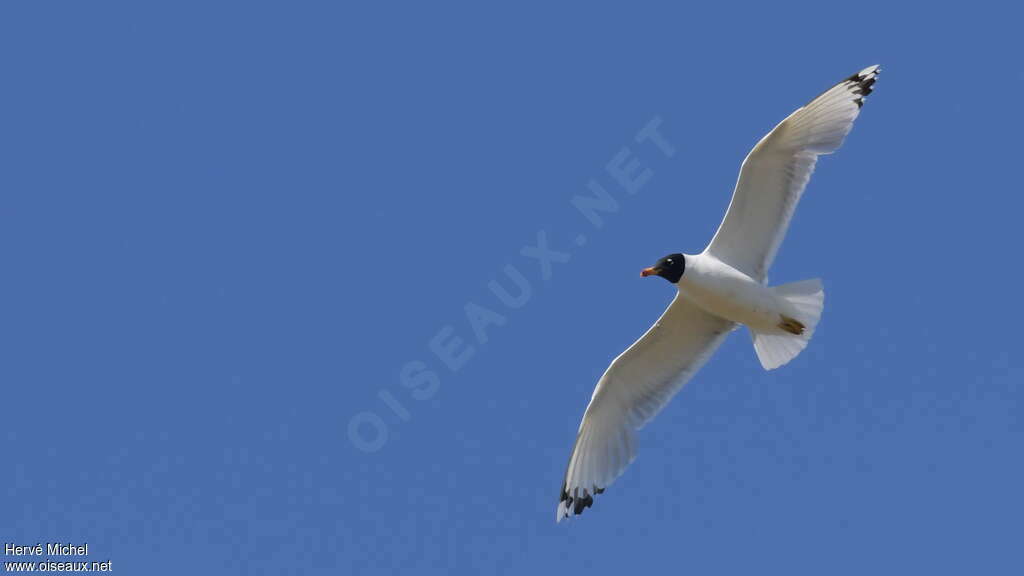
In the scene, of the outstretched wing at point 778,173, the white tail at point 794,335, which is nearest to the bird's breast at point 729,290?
the white tail at point 794,335

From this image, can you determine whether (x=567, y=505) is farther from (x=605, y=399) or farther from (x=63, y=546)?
(x=63, y=546)

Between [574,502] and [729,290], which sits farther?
[574,502]

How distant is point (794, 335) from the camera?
1344 cm

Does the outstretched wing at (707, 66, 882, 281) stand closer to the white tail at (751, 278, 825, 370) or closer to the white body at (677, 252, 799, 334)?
the white body at (677, 252, 799, 334)

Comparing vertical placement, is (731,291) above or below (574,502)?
above

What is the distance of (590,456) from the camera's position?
14211mm

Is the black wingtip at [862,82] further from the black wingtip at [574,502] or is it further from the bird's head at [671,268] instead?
the black wingtip at [574,502]

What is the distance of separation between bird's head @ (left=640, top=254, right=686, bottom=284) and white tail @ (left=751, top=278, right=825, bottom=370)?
0.77 m

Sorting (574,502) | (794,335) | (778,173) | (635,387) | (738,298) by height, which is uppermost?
(778,173)

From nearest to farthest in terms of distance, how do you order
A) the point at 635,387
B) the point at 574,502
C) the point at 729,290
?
the point at 729,290
the point at 635,387
the point at 574,502

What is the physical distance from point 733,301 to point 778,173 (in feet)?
3.57

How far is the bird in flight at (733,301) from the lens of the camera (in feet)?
43.2

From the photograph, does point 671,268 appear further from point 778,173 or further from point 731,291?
point 778,173

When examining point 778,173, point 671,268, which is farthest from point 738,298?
point 778,173
